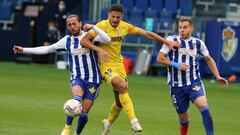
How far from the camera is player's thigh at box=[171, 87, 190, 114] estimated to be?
527 inches

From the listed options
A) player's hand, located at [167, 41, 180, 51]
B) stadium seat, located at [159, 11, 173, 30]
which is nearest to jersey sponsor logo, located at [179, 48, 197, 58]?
player's hand, located at [167, 41, 180, 51]

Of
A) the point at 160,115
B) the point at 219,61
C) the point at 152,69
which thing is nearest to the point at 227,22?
the point at 219,61

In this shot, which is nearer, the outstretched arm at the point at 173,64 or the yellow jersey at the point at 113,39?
the outstretched arm at the point at 173,64

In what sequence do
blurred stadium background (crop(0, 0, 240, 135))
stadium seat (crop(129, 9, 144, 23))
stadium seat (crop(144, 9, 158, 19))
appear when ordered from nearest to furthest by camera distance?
blurred stadium background (crop(0, 0, 240, 135)), stadium seat (crop(129, 9, 144, 23)), stadium seat (crop(144, 9, 158, 19))

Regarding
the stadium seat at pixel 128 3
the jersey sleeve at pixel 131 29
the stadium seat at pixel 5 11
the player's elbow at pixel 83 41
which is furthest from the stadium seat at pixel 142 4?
the player's elbow at pixel 83 41

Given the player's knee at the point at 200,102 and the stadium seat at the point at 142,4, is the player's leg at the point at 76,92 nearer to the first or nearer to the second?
the player's knee at the point at 200,102

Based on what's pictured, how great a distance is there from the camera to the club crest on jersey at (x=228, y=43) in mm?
31061

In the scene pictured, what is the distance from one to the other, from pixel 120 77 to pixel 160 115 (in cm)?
503

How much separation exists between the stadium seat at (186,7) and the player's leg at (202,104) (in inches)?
877

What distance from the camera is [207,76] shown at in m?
31.7

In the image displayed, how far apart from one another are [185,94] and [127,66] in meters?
18.6

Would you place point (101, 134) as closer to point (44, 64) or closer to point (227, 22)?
point (227, 22)

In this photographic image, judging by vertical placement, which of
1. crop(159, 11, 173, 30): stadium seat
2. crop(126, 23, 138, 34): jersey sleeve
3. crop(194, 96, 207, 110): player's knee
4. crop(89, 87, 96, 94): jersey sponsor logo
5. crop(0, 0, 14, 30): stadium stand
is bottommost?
crop(0, 0, 14, 30): stadium stand

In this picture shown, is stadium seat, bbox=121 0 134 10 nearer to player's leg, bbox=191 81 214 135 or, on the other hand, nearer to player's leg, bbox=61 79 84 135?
player's leg, bbox=191 81 214 135
